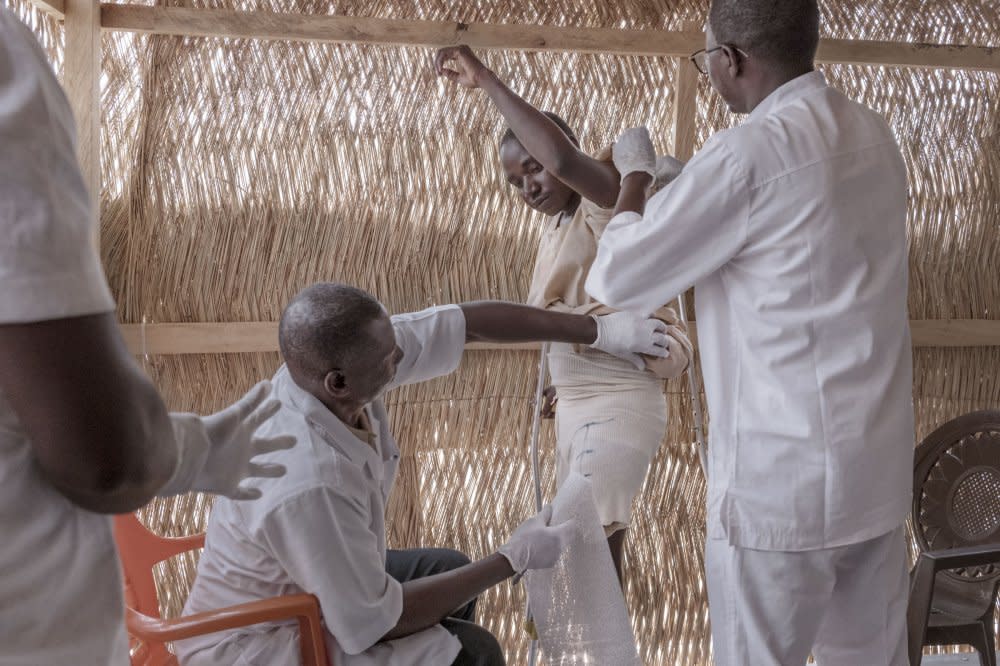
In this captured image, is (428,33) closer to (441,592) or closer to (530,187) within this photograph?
(530,187)

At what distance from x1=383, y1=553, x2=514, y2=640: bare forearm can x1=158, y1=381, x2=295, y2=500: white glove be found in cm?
89

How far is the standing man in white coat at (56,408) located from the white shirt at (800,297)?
1.13 meters

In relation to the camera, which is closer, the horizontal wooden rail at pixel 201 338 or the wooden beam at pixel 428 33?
the wooden beam at pixel 428 33

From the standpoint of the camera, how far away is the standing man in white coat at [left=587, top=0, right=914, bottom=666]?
1797 millimetres

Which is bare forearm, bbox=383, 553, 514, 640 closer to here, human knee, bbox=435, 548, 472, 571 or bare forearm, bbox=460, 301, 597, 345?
human knee, bbox=435, 548, 472, 571

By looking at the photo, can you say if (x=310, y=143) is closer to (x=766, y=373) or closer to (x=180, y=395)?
(x=180, y=395)

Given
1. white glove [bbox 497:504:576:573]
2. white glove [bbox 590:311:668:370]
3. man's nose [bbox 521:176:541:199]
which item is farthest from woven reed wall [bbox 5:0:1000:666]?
white glove [bbox 497:504:576:573]

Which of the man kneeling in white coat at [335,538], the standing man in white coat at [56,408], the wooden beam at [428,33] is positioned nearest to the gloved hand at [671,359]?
the man kneeling in white coat at [335,538]

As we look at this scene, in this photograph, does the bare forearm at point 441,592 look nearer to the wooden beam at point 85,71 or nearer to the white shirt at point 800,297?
the white shirt at point 800,297

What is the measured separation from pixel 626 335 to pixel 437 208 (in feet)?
3.36

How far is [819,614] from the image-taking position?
189 cm

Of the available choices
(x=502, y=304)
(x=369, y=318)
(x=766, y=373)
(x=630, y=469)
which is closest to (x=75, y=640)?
(x=369, y=318)

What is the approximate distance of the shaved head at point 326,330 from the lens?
1881 mm

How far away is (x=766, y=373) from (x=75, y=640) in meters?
1.28
